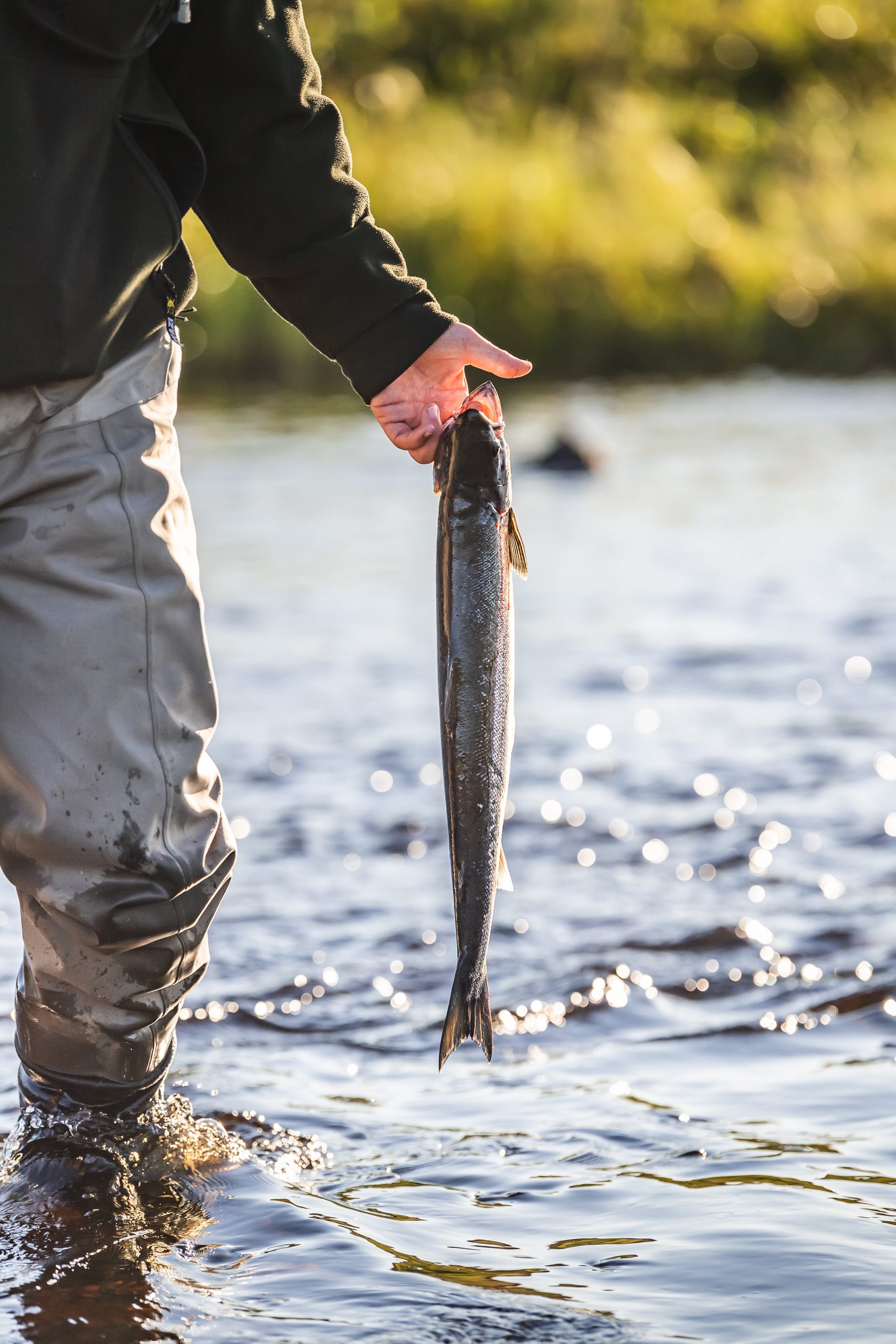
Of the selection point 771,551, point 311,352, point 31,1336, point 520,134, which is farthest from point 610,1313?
point 520,134

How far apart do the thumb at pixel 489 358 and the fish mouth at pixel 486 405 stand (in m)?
0.13

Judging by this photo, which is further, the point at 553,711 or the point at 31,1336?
the point at 553,711

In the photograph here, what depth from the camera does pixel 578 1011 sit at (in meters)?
3.86

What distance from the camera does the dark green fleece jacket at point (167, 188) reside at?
8.37 feet

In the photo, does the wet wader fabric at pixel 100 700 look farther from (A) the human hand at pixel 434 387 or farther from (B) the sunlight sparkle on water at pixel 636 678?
(B) the sunlight sparkle on water at pixel 636 678

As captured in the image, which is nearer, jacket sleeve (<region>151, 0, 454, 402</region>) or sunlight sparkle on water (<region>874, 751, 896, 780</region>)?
jacket sleeve (<region>151, 0, 454, 402</region>)

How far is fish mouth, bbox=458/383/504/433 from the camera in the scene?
9.00 ft

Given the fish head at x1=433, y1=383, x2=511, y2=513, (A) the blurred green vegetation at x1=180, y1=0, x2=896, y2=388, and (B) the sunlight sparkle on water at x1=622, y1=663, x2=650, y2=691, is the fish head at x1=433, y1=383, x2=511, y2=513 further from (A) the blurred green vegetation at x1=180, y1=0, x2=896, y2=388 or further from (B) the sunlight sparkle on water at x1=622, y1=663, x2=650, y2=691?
(A) the blurred green vegetation at x1=180, y1=0, x2=896, y2=388

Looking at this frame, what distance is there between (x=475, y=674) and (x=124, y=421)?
0.62 meters

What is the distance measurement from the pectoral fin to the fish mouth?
14 cm

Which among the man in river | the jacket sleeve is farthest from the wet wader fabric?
the jacket sleeve

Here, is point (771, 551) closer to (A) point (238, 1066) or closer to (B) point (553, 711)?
(B) point (553, 711)

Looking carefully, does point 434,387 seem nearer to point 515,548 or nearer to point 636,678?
point 515,548

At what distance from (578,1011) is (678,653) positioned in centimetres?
359
